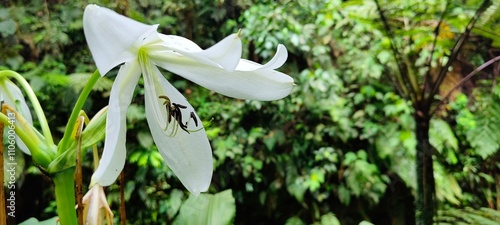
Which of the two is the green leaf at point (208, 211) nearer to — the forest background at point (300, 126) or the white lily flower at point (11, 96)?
the white lily flower at point (11, 96)

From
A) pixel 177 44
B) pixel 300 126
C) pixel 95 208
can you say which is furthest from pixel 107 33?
pixel 300 126

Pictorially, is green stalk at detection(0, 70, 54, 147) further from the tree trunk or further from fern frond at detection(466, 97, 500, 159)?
fern frond at detection(466, 97, 500, 159)

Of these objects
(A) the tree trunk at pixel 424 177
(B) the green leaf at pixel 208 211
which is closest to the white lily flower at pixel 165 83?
(B) the green leaf at pixel 208 211

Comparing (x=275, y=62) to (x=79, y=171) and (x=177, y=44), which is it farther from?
(x=79, y=171)

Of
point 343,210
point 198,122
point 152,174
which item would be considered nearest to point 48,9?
point 152,174

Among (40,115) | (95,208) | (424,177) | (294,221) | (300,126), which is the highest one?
(40,115)

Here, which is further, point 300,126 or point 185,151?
point 300,126

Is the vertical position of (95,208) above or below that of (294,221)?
above

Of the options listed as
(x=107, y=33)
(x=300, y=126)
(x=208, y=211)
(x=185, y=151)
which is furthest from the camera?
(x=300, y=126)
